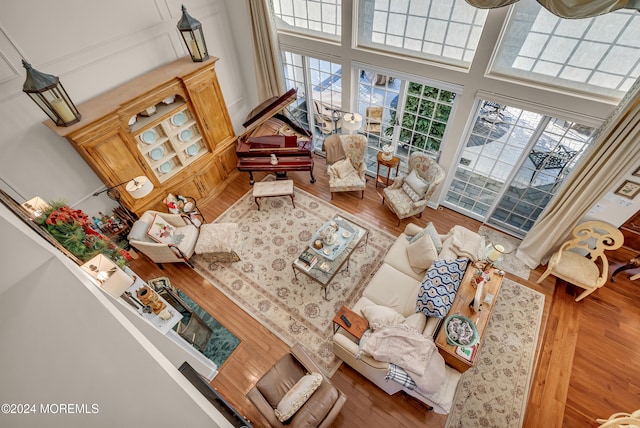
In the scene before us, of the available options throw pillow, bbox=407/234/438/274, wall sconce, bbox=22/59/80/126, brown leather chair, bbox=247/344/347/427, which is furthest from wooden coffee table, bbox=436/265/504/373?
wall sconce, bbox=22/59/80/126

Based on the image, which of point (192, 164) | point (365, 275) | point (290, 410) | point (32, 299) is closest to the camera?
point (32, 299)

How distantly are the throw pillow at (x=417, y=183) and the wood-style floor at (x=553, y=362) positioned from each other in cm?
185

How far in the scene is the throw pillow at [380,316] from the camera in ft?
10.6

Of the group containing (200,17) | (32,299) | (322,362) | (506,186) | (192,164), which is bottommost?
(32,299)

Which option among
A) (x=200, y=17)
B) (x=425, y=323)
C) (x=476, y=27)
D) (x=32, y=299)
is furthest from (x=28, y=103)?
(x=476, y=27)

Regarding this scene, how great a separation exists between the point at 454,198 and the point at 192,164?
15.8 ft

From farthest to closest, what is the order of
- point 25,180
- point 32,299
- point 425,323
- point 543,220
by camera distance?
point 543,220, point 25,180, point 425,323, point 32,299

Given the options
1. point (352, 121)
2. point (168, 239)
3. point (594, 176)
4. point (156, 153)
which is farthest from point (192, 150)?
point (594, 176)

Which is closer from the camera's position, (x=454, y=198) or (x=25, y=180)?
(x=25, y=180)

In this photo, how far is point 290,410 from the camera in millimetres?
2719

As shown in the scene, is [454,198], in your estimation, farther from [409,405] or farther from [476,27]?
[409,405]

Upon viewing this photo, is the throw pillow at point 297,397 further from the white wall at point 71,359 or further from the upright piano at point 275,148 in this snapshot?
the upright piano at point 275,148

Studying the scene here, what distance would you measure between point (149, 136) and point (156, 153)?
0.31 metres

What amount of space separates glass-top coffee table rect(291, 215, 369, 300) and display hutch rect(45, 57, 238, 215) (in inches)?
104
